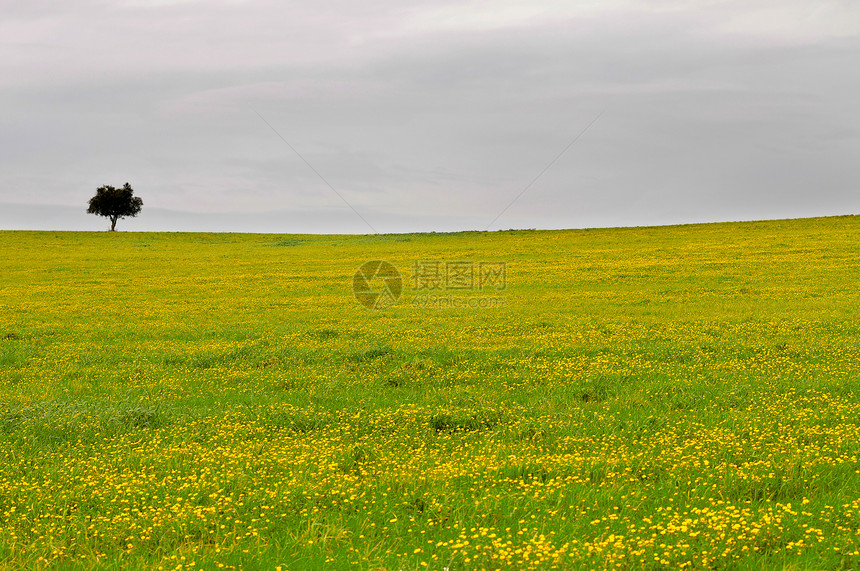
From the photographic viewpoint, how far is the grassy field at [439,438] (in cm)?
591

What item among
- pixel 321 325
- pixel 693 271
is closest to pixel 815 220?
pixel 693 271

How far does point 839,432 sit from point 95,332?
63.9 ft

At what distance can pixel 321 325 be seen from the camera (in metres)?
21.2

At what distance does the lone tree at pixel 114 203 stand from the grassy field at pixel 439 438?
80845 millimetres

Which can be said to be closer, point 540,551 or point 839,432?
point 540,551

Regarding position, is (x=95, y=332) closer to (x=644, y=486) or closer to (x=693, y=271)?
(x=644, y=486)
